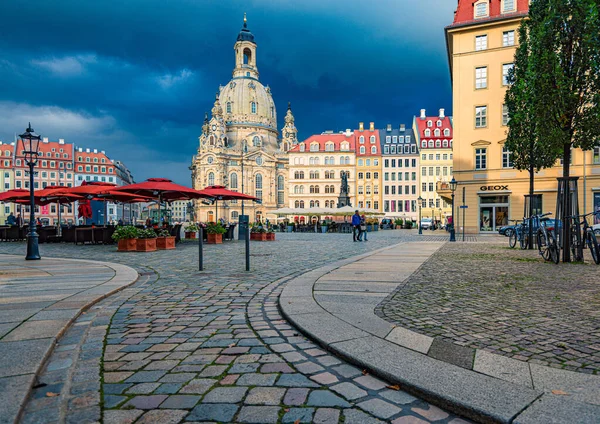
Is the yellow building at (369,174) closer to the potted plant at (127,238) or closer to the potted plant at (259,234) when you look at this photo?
the potted plant at (259,234)

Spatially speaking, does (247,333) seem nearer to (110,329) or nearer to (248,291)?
(110,329)

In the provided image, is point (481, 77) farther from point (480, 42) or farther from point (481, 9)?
point (481, 9)

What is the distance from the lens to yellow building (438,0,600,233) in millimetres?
33188

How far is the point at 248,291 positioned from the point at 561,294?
194 inches

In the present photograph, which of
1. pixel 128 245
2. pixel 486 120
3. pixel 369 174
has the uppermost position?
pixel 369 174

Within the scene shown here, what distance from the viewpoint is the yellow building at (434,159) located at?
3076 inches

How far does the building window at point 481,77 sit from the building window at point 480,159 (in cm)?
547

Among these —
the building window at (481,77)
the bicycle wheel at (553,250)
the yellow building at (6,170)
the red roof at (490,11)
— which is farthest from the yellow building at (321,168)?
the bicycle wheel at (553,250)

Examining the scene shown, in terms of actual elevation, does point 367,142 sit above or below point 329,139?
below

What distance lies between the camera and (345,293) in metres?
6.41

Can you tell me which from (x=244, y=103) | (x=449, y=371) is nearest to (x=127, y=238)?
(x=449, y=371)

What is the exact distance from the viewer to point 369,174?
8281 cm

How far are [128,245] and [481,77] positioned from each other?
105 ft

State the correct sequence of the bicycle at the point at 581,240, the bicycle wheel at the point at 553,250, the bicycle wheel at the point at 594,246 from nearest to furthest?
1. the bicycle wheel at the point at 594,246
2. the bicycle at the point at 581,240
3. the bicycle wheel at the point at 553,250
